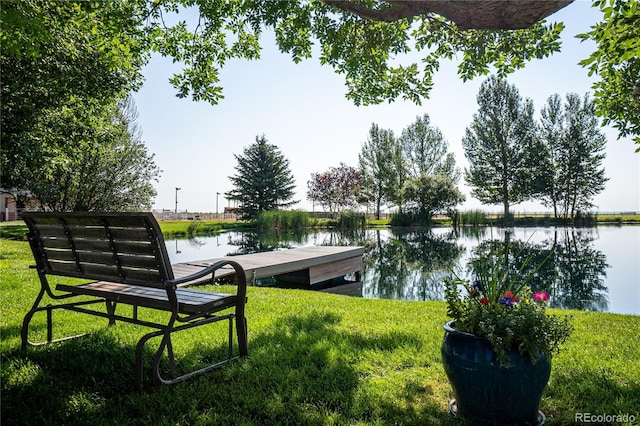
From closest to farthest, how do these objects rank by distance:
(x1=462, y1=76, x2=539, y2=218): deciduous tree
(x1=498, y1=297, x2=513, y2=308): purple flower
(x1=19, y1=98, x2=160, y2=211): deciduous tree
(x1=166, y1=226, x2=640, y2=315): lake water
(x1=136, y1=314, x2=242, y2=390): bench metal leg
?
(x1=498, y1=297, x2=513, y2=308): purple flower < (x1=136, y1=314, x2=242, y2=390): bench metal leg < (x1=166, y1=226, x2=640, y2=315): lake water < (x1=19, y1=98, x2=160, y2=211): deciduous tree < (x1=462, y1=76, x2=539, y2=218): deciduous tree

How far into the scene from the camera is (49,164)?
772 centimetres

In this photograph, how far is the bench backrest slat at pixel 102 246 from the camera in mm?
2307

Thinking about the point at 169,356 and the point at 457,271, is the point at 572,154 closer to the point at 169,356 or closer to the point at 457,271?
the point at 457,271

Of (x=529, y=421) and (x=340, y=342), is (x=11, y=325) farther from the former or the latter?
(x=529, y=421)

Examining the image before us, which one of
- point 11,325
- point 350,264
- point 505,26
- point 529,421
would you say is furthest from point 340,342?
point 350,264

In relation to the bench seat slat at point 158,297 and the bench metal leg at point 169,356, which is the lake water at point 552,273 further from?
the bench seat slat at point 158,297

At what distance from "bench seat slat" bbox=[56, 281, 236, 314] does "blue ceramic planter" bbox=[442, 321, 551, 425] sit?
1414 millimetres

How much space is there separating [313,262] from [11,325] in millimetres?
5388

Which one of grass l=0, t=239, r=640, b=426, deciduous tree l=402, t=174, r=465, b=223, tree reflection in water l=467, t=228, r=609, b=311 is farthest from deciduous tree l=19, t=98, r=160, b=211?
deciduous tree l=402, t=174, r=465, b=223

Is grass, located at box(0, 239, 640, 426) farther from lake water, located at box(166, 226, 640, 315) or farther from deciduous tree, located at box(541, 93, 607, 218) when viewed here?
deciduous tree, located at box(541, 93, 607, 218)

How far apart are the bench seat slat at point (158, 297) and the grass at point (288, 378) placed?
440 millimetres

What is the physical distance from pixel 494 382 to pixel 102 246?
2.38m

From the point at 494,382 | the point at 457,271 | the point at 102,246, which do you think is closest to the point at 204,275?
the point at 102,246

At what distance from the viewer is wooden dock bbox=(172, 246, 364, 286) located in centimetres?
697
